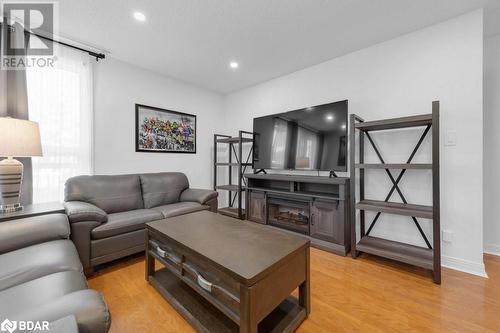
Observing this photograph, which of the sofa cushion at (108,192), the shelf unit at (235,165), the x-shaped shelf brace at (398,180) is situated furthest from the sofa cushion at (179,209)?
the x-shaped shelf brace at (398,180)

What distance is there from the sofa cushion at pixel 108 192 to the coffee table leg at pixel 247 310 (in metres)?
2.20

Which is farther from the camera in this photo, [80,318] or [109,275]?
[109,275]

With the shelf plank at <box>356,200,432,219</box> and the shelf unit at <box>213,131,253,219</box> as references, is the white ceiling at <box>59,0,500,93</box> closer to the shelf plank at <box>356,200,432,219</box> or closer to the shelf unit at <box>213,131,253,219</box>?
the shelf unit at <box>213,131,253,219</box>

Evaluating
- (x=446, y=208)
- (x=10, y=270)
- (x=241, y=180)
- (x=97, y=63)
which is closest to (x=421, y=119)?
(x=446, y=208)

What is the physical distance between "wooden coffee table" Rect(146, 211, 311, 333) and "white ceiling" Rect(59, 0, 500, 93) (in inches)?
78.7

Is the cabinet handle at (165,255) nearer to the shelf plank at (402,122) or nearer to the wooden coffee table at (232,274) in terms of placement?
the wooden coffee table at (232,274)

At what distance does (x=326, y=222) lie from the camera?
2.55 meters

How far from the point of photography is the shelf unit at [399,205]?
72.2 inches

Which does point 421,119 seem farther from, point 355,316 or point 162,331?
point 162,331

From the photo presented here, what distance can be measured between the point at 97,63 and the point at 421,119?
384 cm

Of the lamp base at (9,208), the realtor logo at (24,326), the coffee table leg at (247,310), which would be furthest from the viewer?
the lamp base at (9,208)

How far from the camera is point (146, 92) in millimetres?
3248

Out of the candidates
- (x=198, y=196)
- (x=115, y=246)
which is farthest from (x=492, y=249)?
(x=115, y=246)

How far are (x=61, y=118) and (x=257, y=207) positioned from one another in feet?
9.21
